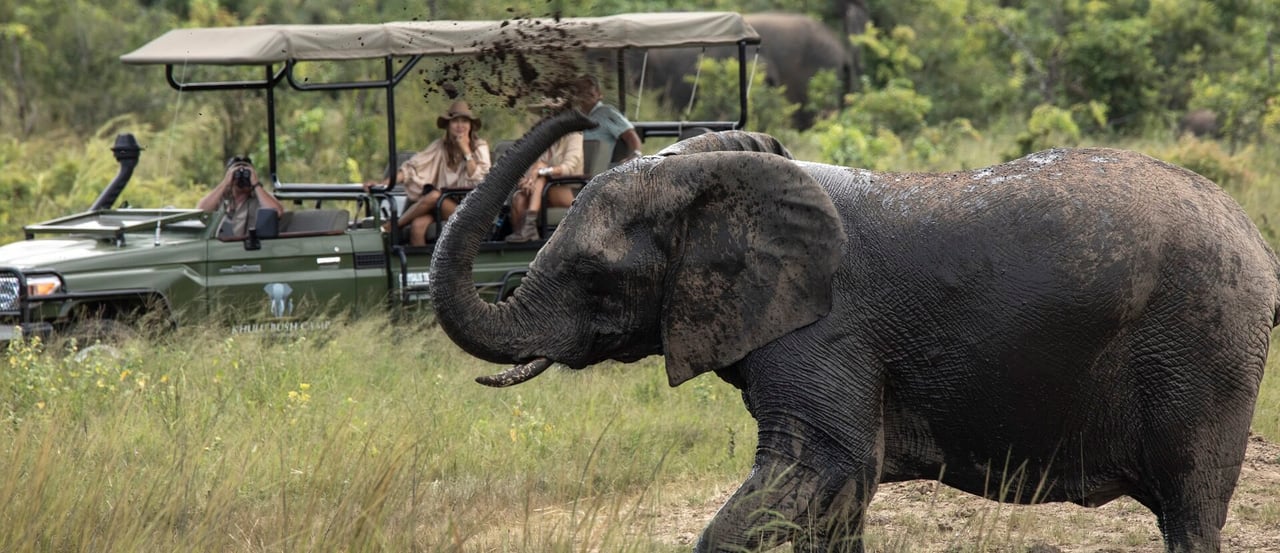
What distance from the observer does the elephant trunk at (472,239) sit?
4.72m

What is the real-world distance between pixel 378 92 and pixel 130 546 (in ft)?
50.3

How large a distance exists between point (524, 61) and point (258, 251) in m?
2.13

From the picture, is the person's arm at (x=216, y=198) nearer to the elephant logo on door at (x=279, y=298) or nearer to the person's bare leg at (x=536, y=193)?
the elephant logo on door at (x=279, y=298)

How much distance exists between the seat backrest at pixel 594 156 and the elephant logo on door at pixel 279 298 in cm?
217

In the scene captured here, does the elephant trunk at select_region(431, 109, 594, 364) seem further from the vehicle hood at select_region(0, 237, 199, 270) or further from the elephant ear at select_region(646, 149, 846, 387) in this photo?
the vehicle hood at select_region(0, 237, 199, 270)

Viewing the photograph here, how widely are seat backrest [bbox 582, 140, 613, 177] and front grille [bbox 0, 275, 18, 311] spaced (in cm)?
368

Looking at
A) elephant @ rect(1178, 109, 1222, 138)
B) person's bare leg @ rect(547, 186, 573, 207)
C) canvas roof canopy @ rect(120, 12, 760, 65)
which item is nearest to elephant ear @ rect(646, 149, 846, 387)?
canvas roof canopy @ rect(120, 12, 760, 65)

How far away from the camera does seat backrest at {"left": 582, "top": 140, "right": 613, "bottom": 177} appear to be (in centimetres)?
1052

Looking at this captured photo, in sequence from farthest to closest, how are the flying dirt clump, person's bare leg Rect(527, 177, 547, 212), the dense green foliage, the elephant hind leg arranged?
the dense green foliage, person's bare leg Rect(527, 177, 547, 212), the flying dirt clump, the elephant hind leg

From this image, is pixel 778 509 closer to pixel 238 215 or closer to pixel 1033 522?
pixel 1033 522

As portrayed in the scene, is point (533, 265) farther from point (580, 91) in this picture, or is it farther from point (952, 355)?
point (580, 91)

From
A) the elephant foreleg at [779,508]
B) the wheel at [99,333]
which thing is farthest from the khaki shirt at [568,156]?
the elephant foreleg at [779,508]

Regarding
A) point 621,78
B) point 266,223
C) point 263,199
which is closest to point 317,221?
point 263,199

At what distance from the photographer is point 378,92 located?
19688 millimetres
